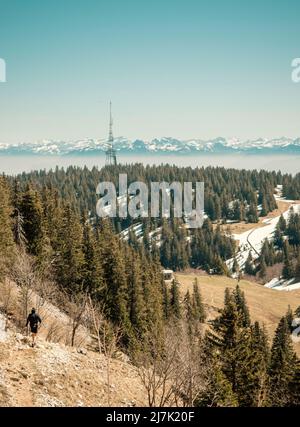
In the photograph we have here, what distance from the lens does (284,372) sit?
52.8 metres

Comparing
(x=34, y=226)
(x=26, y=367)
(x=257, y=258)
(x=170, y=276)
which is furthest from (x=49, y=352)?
(x=257, y=258)

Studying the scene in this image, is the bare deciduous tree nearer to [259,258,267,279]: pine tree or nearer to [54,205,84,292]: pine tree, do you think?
[54,205,84,292]: pine tree

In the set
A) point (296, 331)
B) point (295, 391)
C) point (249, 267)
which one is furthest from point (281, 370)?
point (249, 267)

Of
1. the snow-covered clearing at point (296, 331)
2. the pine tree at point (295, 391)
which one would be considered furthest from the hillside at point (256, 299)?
the pine tree at point (295, 391)

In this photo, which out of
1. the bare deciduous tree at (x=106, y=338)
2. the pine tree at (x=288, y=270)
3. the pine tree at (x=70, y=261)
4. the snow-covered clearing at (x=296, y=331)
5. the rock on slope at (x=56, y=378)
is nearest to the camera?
the bare deciduous tree at (x=106, y=338)

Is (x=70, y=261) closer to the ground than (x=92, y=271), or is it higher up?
higher up

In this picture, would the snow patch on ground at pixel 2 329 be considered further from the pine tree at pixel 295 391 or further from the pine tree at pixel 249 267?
the pine tree at pixel 249 267

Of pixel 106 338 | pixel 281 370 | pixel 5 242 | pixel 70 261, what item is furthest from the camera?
pixel 70 261

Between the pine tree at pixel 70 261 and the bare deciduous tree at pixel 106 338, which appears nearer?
the bare deciduous tree at pixel 106 338

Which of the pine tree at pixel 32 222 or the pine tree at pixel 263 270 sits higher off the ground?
the pine tree at pixel 32 222

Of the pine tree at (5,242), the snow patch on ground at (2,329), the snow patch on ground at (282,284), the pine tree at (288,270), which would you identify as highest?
the pine tree at (5,242)

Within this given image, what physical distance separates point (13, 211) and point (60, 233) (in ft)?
28.3

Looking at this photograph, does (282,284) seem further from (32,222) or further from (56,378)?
(56,378)

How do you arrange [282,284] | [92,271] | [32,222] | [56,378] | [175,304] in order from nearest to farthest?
[56,378] → [92,271] → [32,222] → [175,304] → [282,284]
